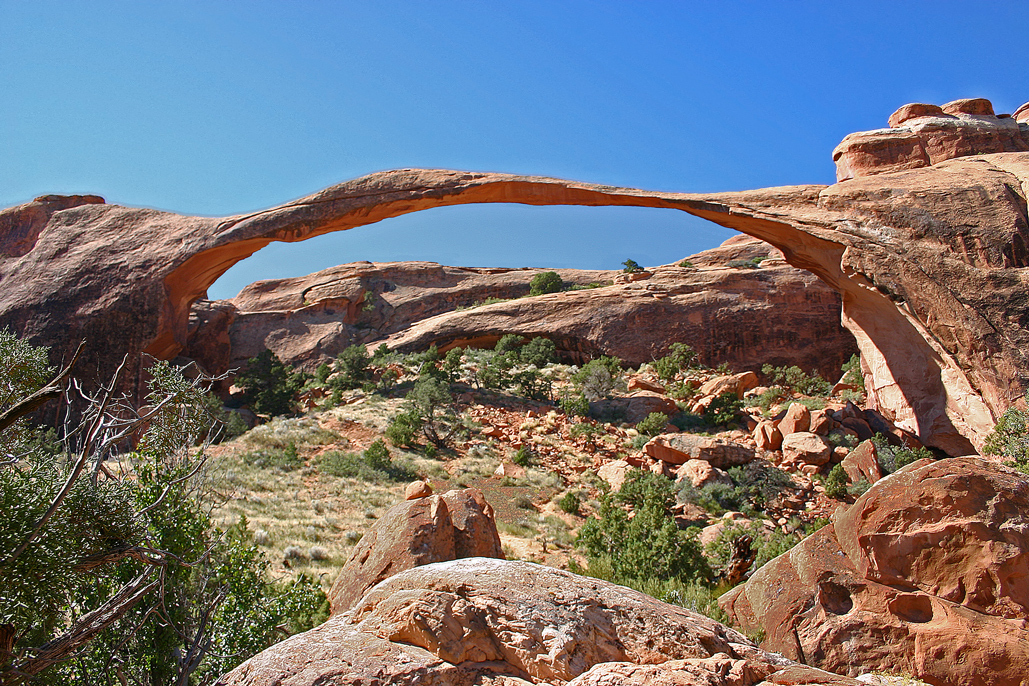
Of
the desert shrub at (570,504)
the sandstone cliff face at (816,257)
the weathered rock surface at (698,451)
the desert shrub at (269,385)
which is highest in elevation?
the sandstone cliff face at (816,257)

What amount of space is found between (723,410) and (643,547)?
28.4 ft

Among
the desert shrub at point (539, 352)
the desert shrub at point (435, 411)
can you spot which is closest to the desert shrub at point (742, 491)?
the desert shrub at point (435, 411)

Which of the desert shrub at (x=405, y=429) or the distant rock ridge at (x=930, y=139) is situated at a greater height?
the distant rock ridge at (x=930, y=139)

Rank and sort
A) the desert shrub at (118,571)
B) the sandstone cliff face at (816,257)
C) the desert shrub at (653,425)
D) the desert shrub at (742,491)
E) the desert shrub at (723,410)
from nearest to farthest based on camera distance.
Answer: the desert shrub at (118,571)
the sandstone cliff face at (816,257)
the desert shrub at (742,491)
the desert shrub at (653,425)
the desert shrub at (723,410)

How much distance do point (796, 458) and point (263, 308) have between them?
23825 millimetres

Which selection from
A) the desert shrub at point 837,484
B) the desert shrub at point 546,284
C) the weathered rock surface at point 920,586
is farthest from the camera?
the desert shrub at point 546,284

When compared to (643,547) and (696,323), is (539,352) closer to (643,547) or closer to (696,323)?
(696,323)

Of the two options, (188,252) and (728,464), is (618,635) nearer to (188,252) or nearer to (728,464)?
(728,464)

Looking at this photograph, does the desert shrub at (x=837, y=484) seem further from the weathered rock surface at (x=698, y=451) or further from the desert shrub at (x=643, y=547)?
the desert shrub at (x=643, y=547)

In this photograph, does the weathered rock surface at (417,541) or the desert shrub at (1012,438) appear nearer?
the weathered rock surface at (417,541)

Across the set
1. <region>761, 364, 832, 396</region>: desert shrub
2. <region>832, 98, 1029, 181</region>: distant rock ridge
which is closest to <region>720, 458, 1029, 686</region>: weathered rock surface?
<region>832, 98, 1029, 181</region>: distant rock ridge

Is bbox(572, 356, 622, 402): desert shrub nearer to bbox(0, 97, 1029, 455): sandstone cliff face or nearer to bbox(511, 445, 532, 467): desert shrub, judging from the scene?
bbox(511, 445, 532, 467): desert shrub

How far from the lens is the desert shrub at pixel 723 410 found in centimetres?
1567

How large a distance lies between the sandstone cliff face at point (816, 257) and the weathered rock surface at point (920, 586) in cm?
669
